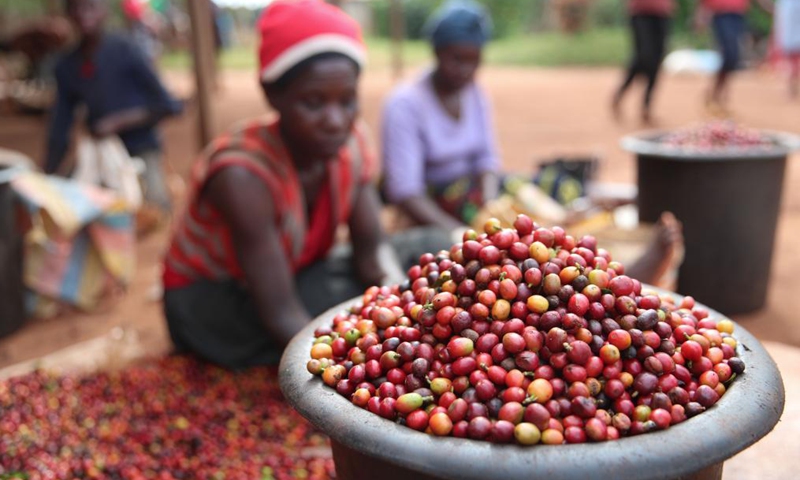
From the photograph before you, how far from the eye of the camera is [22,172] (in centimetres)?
402

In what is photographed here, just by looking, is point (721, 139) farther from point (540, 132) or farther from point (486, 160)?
point (540, 132)

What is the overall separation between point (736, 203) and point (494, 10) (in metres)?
27.6

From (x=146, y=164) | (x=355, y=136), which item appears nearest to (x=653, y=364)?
(x=355, y=136)

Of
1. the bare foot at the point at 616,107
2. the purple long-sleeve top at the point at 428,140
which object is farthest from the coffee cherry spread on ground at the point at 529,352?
the bare foot at the point at 616,107

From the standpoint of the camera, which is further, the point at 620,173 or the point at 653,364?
the point at 620,173

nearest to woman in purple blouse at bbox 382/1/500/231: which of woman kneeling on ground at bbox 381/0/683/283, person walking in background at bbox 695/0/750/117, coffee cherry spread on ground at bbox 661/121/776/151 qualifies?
woman kneeling on ground at bbox 381/0/683/283

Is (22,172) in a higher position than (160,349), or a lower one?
higher

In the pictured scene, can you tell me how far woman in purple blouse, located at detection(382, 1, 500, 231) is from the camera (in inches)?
156

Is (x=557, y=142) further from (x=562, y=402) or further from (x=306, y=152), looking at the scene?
(x=562, y=402)

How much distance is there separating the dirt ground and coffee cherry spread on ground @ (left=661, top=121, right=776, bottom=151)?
0.48m

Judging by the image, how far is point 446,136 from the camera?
429 cm

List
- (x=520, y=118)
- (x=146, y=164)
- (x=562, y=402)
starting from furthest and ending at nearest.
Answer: (x=520, y=118) → (x=146, y=164) → (x=562, y=402)

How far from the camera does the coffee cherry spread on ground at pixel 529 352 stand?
1344 millimetres

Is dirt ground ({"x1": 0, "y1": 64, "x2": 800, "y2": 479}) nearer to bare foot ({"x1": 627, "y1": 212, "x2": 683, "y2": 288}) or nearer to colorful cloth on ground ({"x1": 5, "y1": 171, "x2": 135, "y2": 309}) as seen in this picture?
colorful cloth on ground ({"x1": 5, "y1": 171, "x2": 135, "y2": 309})
